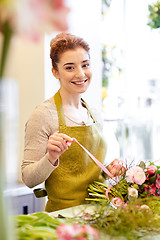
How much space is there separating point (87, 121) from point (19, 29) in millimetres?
1302

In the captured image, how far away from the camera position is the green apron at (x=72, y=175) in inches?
59.9

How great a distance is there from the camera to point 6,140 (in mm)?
442

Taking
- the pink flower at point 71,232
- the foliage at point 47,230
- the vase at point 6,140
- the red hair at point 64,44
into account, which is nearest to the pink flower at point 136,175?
the foliage at point 47,230

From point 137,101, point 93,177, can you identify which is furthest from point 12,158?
point 137,101

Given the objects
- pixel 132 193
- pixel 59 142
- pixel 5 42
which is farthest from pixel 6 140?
pixel 132 193

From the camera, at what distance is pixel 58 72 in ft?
5.44

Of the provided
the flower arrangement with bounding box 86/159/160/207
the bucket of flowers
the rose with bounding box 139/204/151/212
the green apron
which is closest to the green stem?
the bucket of flowers

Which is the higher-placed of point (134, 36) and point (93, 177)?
point (134, 36)

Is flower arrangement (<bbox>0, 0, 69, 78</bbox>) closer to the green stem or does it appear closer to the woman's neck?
the green stem

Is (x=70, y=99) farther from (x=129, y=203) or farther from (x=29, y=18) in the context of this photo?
(x=29, y=18)

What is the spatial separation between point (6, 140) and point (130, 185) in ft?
3.12

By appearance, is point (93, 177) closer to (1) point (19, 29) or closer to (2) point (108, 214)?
(2) point (108, 214)

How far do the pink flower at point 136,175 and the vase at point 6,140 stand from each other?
2.99ft

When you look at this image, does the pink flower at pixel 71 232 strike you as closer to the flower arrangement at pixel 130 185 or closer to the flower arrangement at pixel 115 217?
the flower arrangement at pixel 115 217
